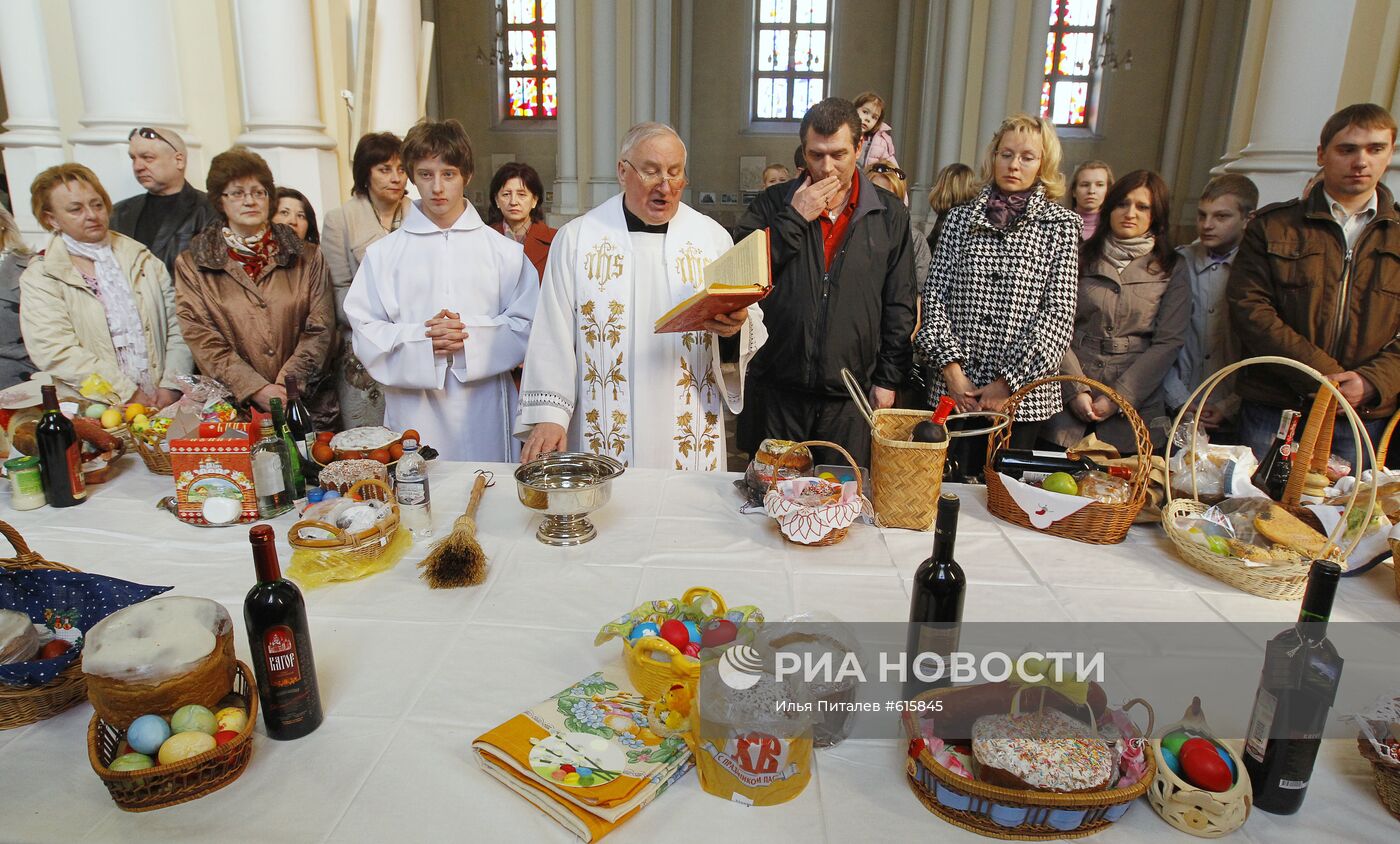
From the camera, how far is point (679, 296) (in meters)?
2.97

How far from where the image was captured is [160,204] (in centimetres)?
411

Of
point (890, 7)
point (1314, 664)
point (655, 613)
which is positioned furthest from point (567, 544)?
point (890, 7)

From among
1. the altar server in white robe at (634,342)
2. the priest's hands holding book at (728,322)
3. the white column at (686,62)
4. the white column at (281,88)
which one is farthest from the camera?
the white column at (686,62)

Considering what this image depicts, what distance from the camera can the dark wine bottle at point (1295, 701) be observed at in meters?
1.15

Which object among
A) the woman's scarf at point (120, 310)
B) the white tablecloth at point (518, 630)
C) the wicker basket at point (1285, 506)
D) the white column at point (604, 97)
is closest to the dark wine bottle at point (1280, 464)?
the wicker basket at point (1285, 506)

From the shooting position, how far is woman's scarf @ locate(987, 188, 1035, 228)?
3.27 metres

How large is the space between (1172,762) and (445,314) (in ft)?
8.79

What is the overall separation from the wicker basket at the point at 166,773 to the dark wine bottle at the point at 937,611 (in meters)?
1.07

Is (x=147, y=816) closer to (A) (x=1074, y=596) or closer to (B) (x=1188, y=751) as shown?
(B) (x=1188, y=751)

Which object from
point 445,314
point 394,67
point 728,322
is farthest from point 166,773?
point 394,67

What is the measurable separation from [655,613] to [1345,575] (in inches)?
67.1

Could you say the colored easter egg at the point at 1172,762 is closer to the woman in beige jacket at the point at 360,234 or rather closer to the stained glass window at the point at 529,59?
the woman in beige jacket at the point at 360,234

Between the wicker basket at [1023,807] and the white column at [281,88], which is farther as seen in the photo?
the white column at [281,88]

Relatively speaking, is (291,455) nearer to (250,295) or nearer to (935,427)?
(250,295)
